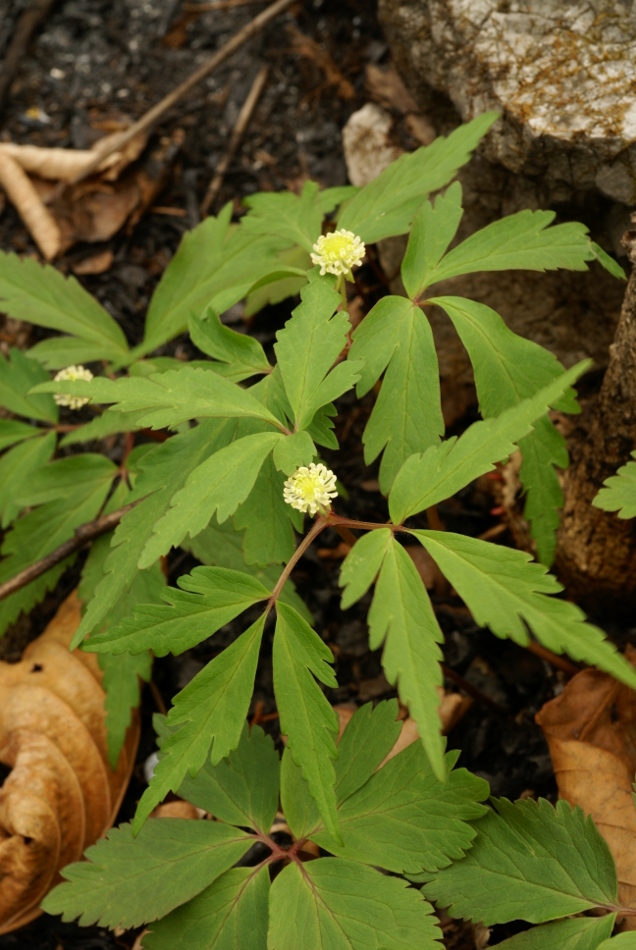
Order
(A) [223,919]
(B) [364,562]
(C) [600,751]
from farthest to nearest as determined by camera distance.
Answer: (C) [600,751]
(A) [223,919]
(B) [364,562]

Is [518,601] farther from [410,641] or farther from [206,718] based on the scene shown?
[206,718]

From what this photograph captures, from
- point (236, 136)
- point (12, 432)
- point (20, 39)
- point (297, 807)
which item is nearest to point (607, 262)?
point (297, 807)

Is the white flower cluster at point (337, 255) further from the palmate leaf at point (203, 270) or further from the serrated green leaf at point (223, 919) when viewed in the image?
the serrated green leaf at point (223, 919)

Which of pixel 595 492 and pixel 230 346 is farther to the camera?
pixel 595 492

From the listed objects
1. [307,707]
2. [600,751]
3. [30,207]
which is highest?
[30,207]

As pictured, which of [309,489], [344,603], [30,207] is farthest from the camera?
[30,207]

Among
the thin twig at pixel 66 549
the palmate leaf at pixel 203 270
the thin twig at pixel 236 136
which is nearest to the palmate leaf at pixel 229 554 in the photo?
the thin twig at pixel 66 549

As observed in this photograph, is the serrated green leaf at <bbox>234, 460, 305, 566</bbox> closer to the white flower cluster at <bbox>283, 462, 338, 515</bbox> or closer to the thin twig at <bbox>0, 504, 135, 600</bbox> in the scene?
the white flower cluster at <bbox>283, 462, 338, 515</bbox>
